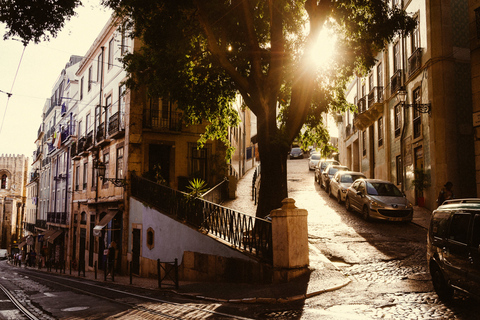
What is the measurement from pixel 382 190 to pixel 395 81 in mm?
9942

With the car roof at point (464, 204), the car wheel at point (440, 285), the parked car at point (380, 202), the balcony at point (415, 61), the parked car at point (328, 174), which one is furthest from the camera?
the parked car at point (328, 174)

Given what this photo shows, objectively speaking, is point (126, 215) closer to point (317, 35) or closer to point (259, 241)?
point (259, 241)

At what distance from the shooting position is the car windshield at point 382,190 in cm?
1709

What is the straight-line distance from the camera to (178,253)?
15.3 metres

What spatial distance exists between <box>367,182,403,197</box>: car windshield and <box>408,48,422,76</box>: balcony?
6.92 m

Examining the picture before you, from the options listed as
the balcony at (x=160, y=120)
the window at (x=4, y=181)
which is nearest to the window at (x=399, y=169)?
the balcony at (x=160, y=120)

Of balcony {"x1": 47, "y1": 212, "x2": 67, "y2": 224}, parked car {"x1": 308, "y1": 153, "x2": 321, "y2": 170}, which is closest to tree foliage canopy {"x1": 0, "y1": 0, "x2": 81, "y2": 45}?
balcony {"x1": 47, "y1": 212, "x2": 67, "y2": 224}

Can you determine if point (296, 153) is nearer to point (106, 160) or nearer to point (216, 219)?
point (106, 160)

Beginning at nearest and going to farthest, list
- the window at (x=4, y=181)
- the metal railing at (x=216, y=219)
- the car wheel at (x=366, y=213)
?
the metal railing at (x=216, y=219) → the car wheel at (x=366, y=213) → the window at (x=4, y=181)

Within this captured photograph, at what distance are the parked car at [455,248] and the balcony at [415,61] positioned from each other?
15.0 m

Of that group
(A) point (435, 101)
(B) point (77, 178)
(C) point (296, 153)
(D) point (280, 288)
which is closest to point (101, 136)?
(B) point (77, 178)

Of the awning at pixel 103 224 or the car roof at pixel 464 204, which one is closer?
the car roof at pixel 464 204

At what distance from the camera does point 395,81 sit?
24.6 m

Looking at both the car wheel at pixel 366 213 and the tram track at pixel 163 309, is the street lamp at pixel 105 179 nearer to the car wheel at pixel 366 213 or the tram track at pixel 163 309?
the tram track at pixel 163 309
